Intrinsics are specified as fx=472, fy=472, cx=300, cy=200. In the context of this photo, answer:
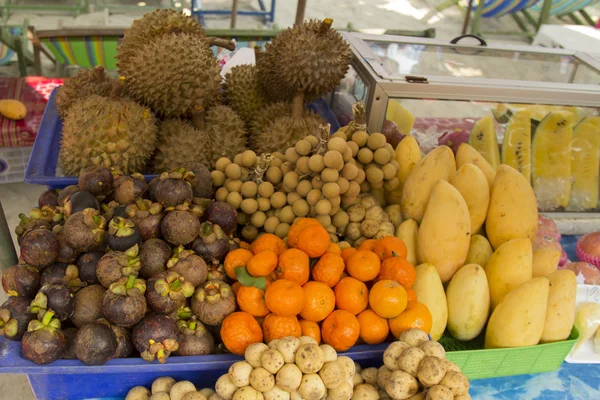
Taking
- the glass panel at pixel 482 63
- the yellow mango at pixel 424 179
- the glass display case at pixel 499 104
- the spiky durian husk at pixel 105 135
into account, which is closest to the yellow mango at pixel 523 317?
the yellow mango at pixel 424 179

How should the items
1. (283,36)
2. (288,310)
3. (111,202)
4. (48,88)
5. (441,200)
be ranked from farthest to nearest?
(48,88), (283,36), (441,200), (111,202), (288,310)

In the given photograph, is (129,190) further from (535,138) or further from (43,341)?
(535,138)

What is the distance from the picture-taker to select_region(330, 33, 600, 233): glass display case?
2025 millimetres

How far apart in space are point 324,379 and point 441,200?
810 millimetres

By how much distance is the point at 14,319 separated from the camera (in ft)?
4.20

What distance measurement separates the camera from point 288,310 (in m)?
1.36

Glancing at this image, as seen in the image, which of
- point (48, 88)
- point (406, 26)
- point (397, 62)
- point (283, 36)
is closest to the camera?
point (283, 36)

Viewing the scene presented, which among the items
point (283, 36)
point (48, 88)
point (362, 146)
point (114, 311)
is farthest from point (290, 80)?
point (48, 88)

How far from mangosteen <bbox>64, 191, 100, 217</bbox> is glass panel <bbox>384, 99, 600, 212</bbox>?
1.30 meters

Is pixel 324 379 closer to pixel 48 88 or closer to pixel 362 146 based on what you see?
pixel 362 146

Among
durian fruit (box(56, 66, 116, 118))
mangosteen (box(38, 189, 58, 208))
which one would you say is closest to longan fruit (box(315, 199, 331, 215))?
mangosteen (box(38, 189, 58, 208))

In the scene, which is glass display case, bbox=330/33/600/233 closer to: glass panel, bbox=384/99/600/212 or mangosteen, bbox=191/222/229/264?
glass panel, bbox=384/99/600/212

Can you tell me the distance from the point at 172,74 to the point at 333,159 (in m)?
0.81

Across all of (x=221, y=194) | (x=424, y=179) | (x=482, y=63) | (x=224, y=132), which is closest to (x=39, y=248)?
(x=221, y=194)
